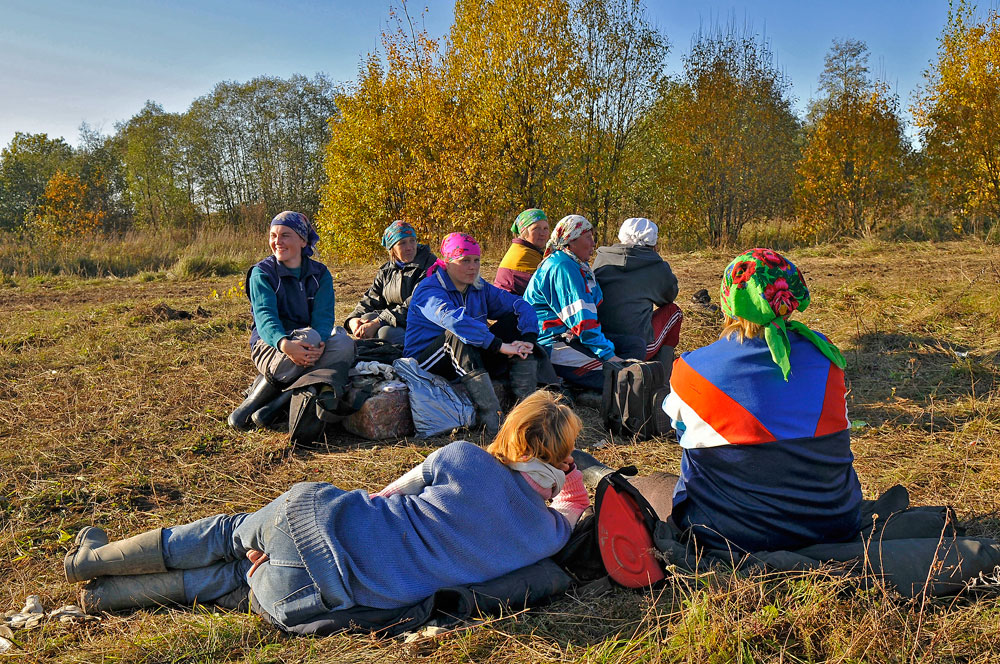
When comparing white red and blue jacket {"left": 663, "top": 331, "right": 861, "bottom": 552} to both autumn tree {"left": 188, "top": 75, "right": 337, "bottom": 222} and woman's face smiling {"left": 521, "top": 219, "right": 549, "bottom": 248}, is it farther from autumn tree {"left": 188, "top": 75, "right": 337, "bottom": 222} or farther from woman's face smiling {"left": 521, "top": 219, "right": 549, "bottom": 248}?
autumn tree {"left": 188, "top": 75, "right": 337, "bottom": 222}

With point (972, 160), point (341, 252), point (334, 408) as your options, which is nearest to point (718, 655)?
point (334, 408)

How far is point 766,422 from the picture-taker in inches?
102

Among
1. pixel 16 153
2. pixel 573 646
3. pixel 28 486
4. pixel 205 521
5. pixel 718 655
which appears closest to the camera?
pixel 718 655

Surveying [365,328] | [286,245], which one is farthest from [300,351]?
[365,328]

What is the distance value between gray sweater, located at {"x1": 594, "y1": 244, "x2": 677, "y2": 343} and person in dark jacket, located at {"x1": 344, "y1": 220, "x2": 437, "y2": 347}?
1765mm

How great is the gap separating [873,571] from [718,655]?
0.75m

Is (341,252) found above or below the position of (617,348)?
above

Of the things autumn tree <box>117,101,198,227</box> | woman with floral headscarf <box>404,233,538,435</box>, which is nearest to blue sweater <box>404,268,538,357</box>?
woman with floral headscarf <box>404,233,538,435</box>

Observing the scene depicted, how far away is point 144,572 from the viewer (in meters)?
2.77

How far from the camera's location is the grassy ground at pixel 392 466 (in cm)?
232

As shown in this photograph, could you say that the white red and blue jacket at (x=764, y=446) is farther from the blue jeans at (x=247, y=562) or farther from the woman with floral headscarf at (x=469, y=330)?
the woman with floral headscarf at (x=469, y=330)

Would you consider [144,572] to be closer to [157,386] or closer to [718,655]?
[718,655]

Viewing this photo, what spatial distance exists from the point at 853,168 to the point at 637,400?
59.4 ft

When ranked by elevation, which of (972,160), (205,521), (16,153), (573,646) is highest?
(16,153)
